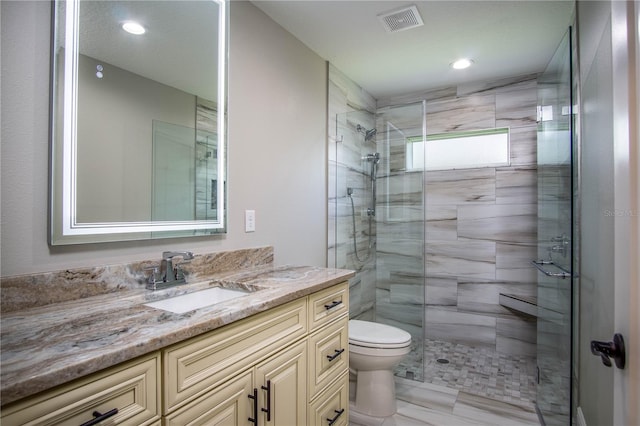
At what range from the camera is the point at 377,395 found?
2119 mm

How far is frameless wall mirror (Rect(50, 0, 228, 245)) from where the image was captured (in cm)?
115

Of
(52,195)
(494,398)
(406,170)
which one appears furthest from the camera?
(406,170)

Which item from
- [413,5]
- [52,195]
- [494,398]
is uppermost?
[413,5]

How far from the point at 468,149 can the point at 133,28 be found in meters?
2.92

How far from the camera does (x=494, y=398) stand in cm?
231

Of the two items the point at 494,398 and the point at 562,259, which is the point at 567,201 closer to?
the point at 562,259

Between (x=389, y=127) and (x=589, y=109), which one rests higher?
(x=389, y=127)

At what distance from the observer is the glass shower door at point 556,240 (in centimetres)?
177

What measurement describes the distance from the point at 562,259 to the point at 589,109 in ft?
2.62

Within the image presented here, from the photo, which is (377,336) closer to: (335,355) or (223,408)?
(335,355)

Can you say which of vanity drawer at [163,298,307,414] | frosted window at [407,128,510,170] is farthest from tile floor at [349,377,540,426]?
frosted window at [407,128,510,170]

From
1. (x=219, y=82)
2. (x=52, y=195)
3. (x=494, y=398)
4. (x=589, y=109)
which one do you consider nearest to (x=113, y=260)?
(x=52, y=195)

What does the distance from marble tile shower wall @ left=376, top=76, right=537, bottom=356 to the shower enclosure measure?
0.02m

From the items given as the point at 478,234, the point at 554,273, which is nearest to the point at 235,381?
the point at 554,273
